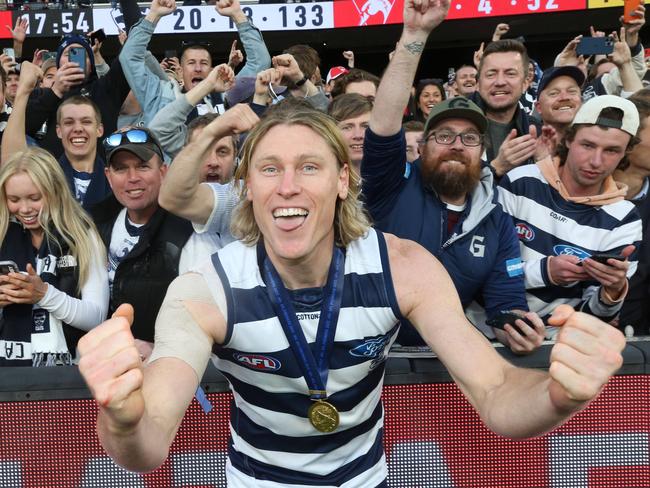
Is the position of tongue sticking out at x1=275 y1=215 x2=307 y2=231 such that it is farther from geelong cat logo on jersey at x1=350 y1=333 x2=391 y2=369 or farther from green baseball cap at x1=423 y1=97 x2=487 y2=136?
green baseball cap at x1=423 y1=97 x2=487 y2=136

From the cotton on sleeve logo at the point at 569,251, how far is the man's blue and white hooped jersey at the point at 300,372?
1.62 m

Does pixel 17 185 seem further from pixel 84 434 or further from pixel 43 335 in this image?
pixel 84 434

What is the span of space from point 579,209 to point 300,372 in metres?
2.08

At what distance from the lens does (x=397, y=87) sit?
10.3 feet

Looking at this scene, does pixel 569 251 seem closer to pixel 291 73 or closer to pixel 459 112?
pixel 459 112

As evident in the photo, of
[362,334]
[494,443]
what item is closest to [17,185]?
[362,334]

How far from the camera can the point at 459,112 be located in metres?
3.63

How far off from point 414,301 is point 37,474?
193 cm

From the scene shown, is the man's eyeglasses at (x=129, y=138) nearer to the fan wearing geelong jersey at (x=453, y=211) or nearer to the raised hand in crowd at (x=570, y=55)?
the fan wearing geelong jersey at (x=453, y=211)

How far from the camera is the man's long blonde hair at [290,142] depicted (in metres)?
2.33

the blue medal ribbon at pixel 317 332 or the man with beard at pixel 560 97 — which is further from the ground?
the man with beard at pixel 560 97

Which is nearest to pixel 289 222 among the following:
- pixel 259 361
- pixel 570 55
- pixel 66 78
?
pixel 259 361

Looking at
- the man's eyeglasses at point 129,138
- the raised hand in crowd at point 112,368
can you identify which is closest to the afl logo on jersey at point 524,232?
the man's eyeglasses at point 129,138

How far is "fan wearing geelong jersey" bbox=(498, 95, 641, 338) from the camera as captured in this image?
3605 mm
